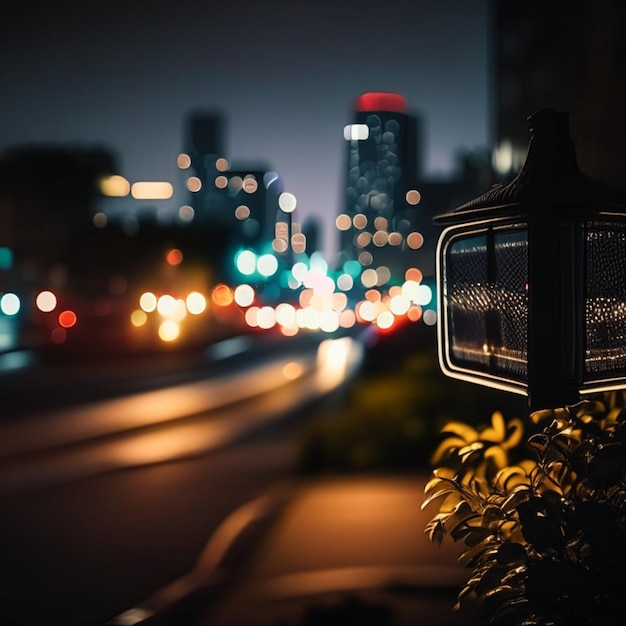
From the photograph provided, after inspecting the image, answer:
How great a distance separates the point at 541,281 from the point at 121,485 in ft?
35.4

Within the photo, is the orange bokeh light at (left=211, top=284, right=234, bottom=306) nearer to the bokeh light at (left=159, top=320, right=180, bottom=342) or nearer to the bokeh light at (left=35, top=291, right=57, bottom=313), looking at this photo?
the bokeh light at (left=35, top=291, right=57, bottom=313)

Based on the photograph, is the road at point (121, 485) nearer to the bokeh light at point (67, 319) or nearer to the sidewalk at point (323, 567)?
the sidewalk at point (323, 567)

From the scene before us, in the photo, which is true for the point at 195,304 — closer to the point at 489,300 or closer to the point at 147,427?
the point at 147,427

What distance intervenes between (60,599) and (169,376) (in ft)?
73.2

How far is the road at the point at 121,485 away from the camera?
27.3 feet

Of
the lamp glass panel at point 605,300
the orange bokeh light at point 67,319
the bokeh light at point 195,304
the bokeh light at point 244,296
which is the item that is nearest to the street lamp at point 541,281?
the lamp glass panel at point 605,300

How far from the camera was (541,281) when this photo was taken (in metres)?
2.75

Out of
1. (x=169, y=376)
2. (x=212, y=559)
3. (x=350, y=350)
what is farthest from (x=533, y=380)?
(x=350, y=350)

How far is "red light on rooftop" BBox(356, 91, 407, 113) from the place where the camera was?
8844 mm

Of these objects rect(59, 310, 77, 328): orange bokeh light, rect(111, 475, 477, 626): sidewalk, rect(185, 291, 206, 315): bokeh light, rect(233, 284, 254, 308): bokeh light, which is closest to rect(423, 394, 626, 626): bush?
rect(111, 475, 477, 626): sidewalk

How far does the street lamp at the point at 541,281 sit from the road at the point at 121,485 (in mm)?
4957

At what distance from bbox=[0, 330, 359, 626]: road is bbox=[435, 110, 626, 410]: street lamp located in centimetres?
496

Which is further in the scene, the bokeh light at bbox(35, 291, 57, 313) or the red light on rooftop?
the bokeh light at bbox(35, 291, 57, 313)

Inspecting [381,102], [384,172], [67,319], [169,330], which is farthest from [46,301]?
[381,102]
